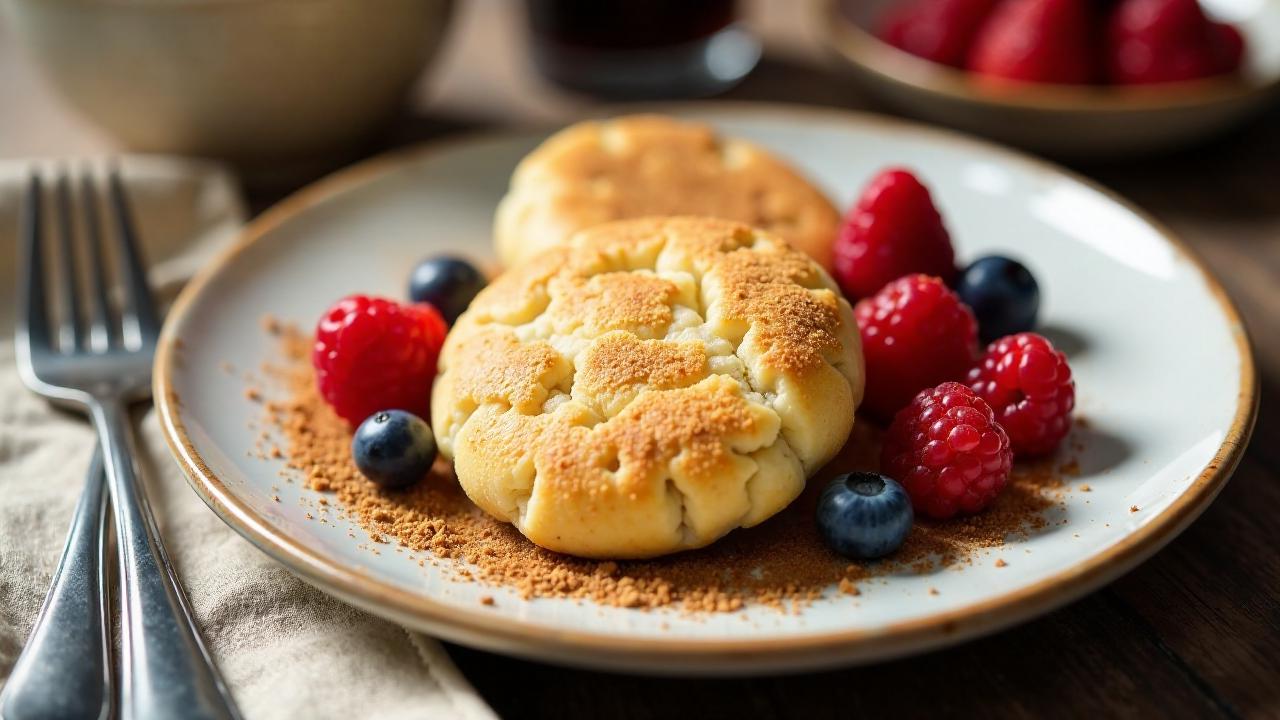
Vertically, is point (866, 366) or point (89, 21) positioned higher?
point (89, 21)

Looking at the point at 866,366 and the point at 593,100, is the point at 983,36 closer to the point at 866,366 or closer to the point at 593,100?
the point at 593,100

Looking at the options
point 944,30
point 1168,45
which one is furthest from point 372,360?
point 1168,45

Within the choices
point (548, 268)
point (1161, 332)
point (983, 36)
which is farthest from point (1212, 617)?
point (983, 36)

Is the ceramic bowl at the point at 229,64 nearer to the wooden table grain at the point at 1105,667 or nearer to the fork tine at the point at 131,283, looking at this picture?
the fork tine at the point at 131,283

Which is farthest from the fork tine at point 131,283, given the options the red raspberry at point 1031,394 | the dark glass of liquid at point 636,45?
the red raspberry at point 1031,394

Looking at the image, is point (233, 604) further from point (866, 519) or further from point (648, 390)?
point (866, 519)

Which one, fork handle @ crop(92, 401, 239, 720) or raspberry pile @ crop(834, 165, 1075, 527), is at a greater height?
fork handle @ crop(92, 401, 239, 720)

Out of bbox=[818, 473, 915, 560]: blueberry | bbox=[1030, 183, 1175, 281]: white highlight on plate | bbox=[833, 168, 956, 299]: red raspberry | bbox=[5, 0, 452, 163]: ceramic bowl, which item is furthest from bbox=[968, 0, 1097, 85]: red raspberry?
bbox=[818, 473, 915, 560]: blueberry

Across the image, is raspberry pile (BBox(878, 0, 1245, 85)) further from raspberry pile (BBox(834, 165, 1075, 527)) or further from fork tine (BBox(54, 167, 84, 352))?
fork tine (BBox(54, 167, 84, 352))
